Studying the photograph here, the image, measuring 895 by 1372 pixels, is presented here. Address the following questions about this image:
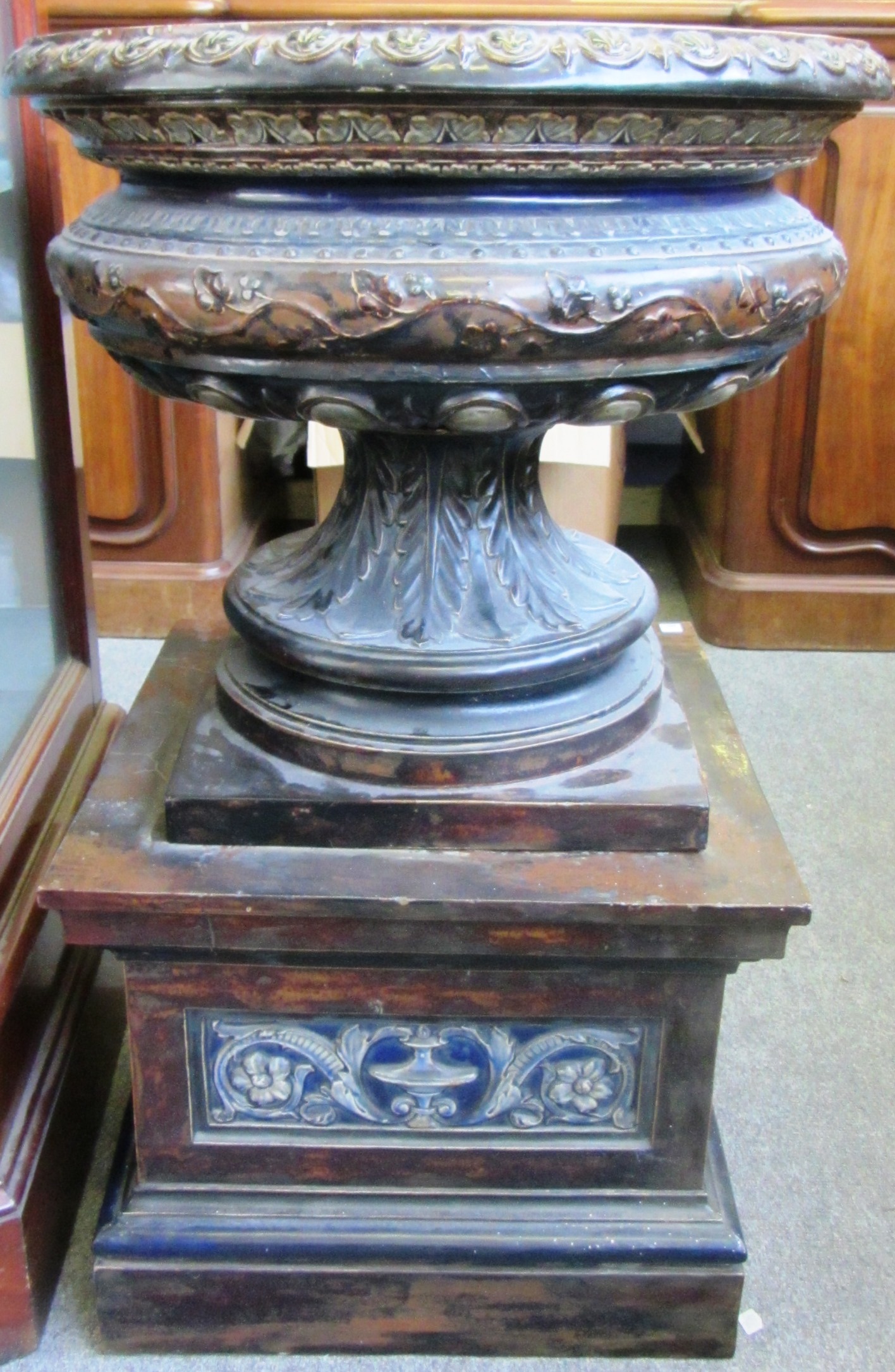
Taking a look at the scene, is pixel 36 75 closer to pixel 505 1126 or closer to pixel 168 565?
pixel 505 1126

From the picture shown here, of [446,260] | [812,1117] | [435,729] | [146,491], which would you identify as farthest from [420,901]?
[146,491]

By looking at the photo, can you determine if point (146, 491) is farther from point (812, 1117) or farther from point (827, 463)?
point (812, 1117)

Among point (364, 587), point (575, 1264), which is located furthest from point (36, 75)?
point (575, 1264)

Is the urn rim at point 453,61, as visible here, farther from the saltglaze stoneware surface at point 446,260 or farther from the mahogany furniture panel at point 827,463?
the mahogany furniture panel at point 827,463

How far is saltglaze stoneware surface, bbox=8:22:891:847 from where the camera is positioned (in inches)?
26.8

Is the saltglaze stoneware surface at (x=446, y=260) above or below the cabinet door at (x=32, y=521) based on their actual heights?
above

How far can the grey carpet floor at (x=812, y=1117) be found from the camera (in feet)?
3.27

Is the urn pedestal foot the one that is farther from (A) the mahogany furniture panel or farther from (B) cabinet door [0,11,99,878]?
(A) the mahogany furniture panel

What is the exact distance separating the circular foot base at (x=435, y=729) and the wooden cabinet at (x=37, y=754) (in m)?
0.26

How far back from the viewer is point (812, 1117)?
1229mm

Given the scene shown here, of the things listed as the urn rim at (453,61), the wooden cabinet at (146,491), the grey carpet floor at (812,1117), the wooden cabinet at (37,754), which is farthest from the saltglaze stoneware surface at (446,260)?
the wooden cabinet at (146,491)

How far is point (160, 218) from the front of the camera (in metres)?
0.79

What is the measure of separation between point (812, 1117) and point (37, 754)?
797 mm

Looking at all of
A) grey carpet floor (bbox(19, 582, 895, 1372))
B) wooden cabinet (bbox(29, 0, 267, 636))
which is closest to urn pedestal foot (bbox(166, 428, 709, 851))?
grey carpet floor (bbox(19, 582, 895, 1372))
